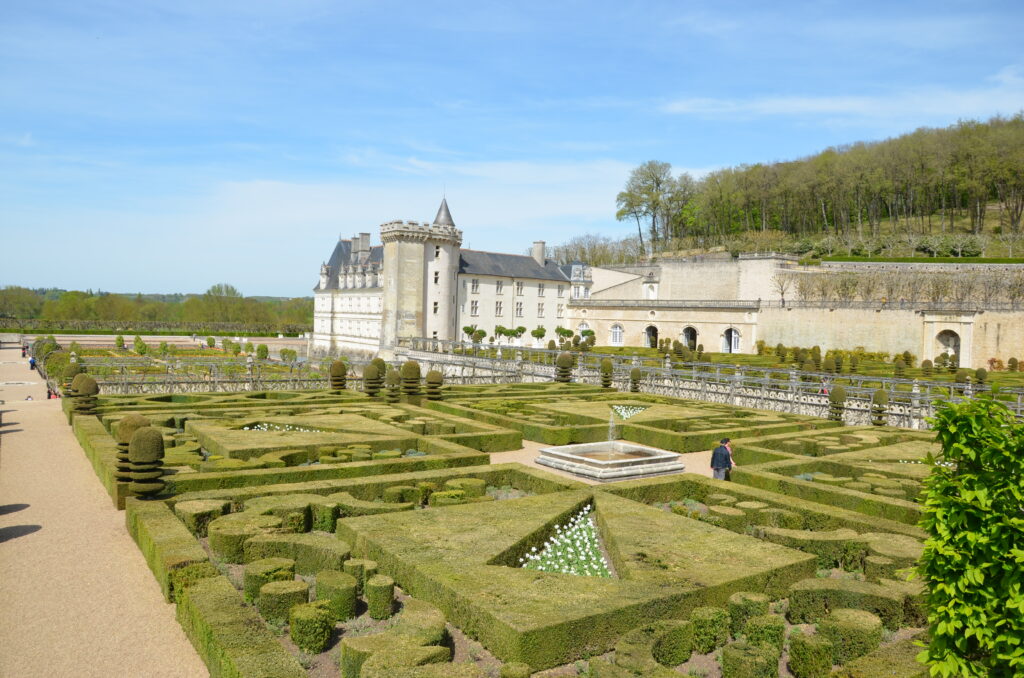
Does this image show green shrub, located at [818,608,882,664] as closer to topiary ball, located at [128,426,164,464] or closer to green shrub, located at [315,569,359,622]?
green shrub, located at [315,569,359,622]

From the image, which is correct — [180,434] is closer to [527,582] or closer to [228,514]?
[228,514]

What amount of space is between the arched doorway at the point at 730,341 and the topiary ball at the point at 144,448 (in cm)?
4639

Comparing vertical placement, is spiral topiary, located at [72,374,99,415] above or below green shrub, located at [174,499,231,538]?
above

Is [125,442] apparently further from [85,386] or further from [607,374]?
[607,374]

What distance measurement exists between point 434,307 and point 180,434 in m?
36.4

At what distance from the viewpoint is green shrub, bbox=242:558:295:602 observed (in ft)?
27.1

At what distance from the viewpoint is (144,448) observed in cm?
1146

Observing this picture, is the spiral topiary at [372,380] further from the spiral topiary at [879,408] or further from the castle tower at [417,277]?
the castle tower at [417,277]

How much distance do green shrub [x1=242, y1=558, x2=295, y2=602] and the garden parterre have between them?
0.02m

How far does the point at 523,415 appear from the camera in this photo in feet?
68.6

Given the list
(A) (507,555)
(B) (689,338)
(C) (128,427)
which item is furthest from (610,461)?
(B) (689,338)

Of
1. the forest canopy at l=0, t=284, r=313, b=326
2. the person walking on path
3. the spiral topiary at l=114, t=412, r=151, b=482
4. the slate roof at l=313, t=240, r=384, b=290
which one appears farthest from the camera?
the forest canopy at l=0, t=284, r=313, b=326

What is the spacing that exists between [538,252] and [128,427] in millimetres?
54090

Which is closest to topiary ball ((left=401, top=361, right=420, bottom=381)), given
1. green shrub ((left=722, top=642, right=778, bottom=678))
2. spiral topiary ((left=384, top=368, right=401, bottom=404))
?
spiral topiary ((left=384, top=368, right=401, bottom=404))
